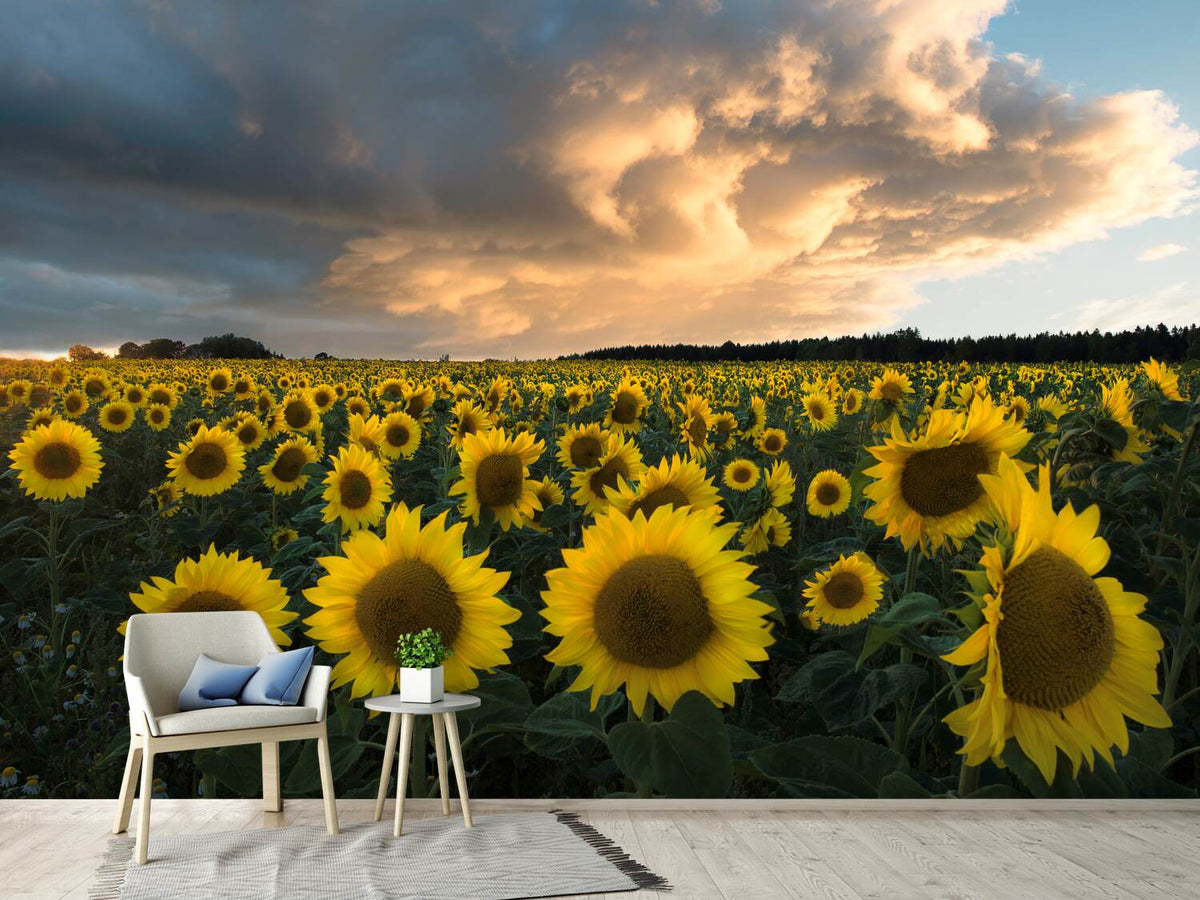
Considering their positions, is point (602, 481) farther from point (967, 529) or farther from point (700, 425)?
point (700, 425)

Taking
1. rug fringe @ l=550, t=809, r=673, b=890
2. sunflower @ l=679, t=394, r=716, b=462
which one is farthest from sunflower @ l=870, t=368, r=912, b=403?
rug fringe @ l=550, t=809, r=673, b=890

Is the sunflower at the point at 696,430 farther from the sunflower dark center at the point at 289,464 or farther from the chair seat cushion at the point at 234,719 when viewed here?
the chair seat cushion at the point at 234,719

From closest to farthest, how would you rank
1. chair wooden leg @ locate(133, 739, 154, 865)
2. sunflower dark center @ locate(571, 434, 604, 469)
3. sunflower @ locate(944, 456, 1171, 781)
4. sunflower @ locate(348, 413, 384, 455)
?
1. sunflower @ locate(944, 456, 1171, 781)
2. chair wooden leg @ locate(133, 739, 154, 865)
3. sunflower dark center @ locate(571, 434, 604, 469)
4. sunflower @ locate(348, 413, 384, 455)

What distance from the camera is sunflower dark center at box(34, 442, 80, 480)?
5668mm

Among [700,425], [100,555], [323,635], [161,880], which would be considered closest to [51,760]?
[161,880]

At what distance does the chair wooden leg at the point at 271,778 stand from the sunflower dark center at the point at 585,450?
216cm

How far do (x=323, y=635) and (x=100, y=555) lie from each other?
4.31 m

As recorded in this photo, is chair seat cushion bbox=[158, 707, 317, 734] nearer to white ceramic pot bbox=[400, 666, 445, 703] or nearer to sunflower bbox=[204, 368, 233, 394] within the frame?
white ceramic pot bbox=[400, 666, 445, 703]

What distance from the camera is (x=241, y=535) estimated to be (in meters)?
6.18

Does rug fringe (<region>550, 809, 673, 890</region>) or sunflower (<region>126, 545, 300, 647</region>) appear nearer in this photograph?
rug fringe (<region>550, 809, 673, 890</region>)

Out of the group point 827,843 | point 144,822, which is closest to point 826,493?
point 827,843

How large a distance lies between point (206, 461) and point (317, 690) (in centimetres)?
312

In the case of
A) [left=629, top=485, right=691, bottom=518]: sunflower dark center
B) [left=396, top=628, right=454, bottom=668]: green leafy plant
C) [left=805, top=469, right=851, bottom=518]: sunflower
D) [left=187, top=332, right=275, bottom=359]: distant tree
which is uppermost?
[left=187, top=332, right=275, bottom=359]: distant tree

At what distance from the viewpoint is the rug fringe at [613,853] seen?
272 cm
